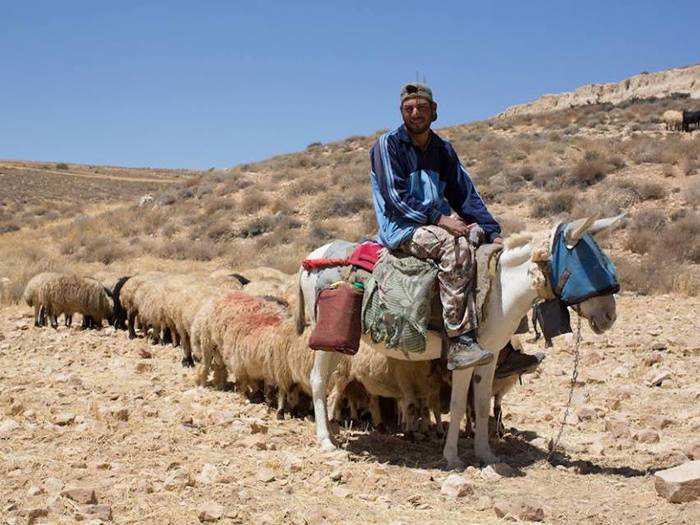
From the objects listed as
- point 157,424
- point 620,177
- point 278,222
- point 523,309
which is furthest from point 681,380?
point 278,222

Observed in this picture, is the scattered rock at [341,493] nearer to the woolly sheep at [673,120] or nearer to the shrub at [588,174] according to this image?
the shrub at [588,174]

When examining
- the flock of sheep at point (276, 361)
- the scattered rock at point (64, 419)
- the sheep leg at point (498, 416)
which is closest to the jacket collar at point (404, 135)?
the flock of sheep at point (276, 361)

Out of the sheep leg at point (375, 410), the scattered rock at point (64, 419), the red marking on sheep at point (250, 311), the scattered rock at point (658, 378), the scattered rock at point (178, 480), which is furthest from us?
the red marking on sheep at point (250, 311)

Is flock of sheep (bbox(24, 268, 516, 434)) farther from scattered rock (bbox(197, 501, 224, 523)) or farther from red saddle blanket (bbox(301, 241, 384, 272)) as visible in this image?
scattered rock (bbox(197, 501, 224, 523))

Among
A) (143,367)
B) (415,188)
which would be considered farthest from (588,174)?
(415,188)

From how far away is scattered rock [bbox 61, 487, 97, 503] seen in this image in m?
4.30

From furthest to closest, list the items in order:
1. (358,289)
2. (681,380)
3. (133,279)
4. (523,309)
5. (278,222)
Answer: (278,222) → (133,279) → (681,380) → (358,289) → (523,309)

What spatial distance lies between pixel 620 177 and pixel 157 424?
20.3 metres

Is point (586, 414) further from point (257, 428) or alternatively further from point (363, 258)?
point (257, 428)

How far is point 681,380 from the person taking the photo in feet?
26.2

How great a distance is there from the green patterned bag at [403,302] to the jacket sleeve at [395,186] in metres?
0.33

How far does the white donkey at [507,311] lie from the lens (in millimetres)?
5094

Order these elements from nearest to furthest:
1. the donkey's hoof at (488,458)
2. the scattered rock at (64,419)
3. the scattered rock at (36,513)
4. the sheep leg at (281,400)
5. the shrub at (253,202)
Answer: the scattered rock at (36,513) → the donkey's hoof at (488,458) → the scattered rock at (64,419) → the sheep leg at (281,400) → the shrub at (253,202)

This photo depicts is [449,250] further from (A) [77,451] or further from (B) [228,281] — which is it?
(B) [228,281]
